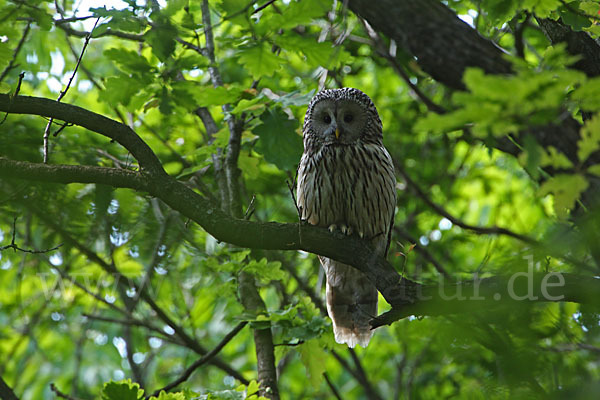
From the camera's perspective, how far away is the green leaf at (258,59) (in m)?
3.94

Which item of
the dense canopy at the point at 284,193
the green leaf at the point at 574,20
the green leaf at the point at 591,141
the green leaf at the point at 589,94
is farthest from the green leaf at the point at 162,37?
the green leaf at the point at 591,141

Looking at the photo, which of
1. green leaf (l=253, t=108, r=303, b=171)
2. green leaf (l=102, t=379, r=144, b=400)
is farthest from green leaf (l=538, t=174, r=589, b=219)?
green leaf (l=253, t=108, r=303, b=171)

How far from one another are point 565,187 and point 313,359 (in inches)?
113

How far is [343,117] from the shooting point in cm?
458

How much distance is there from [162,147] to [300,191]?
1.84 m

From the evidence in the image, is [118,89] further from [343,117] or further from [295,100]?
[343,117]

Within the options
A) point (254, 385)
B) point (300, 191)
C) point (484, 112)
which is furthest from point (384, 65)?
point (484, 112)

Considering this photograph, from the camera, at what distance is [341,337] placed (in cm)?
445

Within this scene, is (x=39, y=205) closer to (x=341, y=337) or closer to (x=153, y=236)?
(x=153, y=236)

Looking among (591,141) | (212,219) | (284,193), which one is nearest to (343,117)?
(284,193)

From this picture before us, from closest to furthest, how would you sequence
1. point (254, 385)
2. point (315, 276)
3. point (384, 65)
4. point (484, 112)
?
point (484, 112), point (254, 385), point (384, 65), point (315, 276)

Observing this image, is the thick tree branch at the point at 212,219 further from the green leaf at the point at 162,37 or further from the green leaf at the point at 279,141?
the green leaf at the point at 279,141

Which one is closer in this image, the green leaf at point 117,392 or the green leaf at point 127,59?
the green leaf at point 117,392

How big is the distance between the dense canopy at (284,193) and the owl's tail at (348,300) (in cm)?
32
